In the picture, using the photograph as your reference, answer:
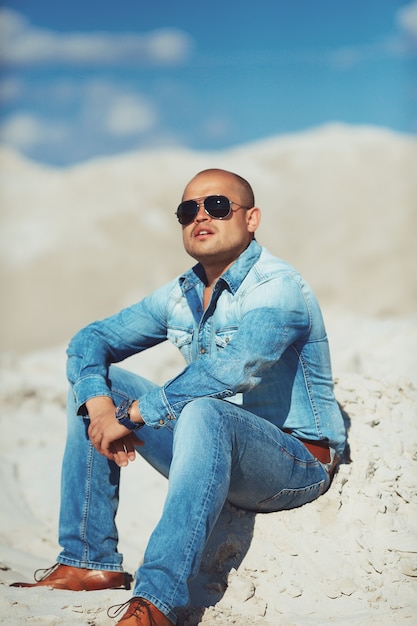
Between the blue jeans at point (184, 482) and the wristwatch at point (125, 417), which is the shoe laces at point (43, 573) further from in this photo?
the wristwatch at point (125, 417)

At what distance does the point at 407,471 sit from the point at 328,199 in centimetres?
2004

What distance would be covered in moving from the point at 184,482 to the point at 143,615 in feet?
1.23

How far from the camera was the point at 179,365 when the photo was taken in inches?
264

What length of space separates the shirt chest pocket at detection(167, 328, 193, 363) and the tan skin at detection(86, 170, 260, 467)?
0.13m

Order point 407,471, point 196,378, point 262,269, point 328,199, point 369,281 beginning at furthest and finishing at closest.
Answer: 1. point 328,199
2. point 369,281
3. point 407,471
4. point 262,269
5. point 196,378

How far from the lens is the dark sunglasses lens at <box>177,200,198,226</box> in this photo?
2.81 m

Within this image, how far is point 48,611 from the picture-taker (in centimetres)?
241

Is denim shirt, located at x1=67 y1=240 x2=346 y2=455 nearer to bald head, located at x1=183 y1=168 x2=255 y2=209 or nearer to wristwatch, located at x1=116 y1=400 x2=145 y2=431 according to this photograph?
wristwatch, located at x1=116 y1=400 x2=145 y2=431

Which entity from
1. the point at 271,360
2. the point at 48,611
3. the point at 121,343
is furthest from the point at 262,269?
the point at 48,611

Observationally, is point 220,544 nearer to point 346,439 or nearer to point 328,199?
point 346,439

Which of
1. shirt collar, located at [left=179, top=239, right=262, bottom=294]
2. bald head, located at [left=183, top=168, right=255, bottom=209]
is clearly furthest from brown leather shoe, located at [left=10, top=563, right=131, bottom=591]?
bald head, located at [left=183, top=168, right=255, bottom=209]

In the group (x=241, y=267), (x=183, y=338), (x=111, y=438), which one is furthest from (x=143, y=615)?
(x=241, y=267)

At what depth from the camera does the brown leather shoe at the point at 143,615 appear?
6.79 feet

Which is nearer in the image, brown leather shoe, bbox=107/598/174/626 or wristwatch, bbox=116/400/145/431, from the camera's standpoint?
brown leather shoe, bbox=107/598/174/626
